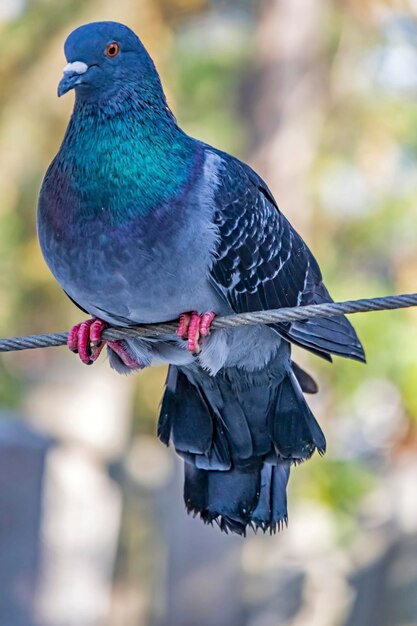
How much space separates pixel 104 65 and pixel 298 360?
5.90 meters

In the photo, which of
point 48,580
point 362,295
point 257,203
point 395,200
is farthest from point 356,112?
point 257,203

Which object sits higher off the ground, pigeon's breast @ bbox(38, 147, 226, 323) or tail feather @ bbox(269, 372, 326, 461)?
pigeon's breast @ bbox(38, 147, 226, 323)

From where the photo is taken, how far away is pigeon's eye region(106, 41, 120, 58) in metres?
4.12

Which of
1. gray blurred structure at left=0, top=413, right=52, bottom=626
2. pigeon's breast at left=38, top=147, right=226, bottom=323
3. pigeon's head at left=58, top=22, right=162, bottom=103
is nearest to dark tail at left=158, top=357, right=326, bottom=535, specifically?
pigeon's breast at left=38, top=147, right=226, bottom=323

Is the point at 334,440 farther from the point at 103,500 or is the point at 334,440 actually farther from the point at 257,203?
the point at 257,203

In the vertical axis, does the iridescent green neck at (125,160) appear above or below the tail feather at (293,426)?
above

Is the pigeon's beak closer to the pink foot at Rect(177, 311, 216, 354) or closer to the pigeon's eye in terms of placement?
the pigeon's eye

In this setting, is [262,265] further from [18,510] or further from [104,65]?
[18,510]

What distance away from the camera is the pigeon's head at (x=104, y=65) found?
4037 mm

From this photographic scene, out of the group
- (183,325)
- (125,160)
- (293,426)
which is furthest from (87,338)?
(293,426)

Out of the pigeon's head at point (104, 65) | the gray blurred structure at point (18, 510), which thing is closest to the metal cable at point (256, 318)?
the pigeon's head at point (104, 65)

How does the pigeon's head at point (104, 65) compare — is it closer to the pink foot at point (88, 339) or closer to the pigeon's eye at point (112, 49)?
the pigeon's eye at point (112, 49)

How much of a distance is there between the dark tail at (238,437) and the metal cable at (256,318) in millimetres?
513

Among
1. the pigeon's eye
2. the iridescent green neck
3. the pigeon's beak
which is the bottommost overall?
the iridescent green neck
